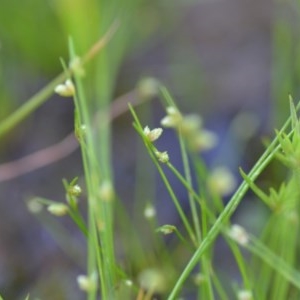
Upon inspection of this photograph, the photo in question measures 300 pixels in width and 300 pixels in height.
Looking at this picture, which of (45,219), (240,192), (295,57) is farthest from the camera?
(295,57)

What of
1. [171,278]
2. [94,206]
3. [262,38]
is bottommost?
[171,278]

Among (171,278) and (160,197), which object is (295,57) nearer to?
(160,197)

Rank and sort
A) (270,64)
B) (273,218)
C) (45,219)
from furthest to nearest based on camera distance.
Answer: (270,64), (45,219), (273,218)

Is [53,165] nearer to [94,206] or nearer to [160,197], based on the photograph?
[160,197]

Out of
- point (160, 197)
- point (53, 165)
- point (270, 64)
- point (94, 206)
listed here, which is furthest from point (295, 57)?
point (94, 206)

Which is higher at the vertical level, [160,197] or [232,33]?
[232,33]

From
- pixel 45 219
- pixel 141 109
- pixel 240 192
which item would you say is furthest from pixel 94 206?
pixel 141 109

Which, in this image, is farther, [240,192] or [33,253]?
[33,253]
